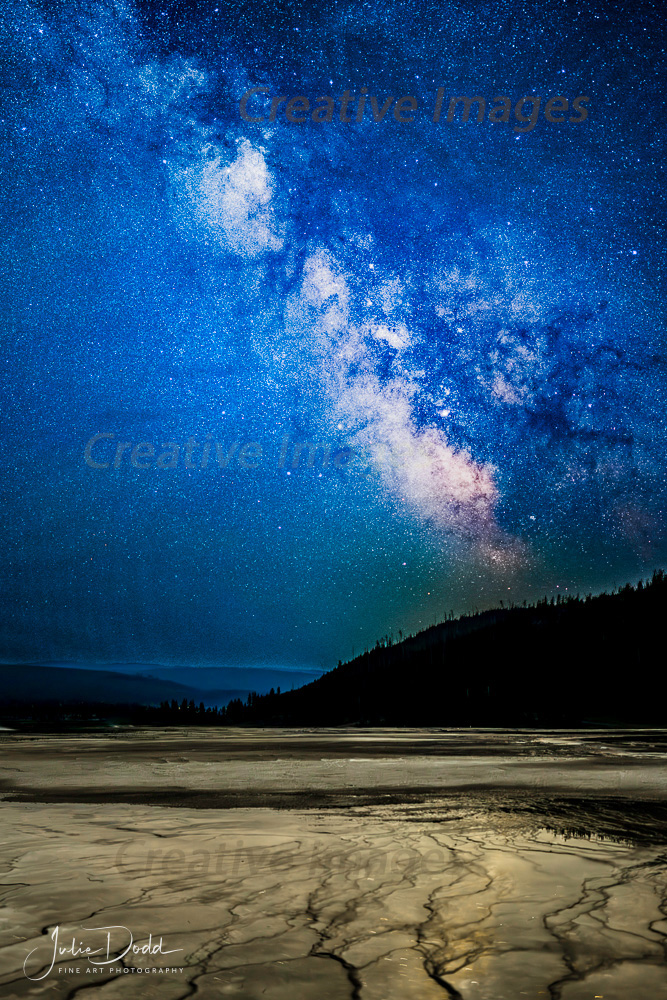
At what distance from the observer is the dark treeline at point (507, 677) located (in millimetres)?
98875

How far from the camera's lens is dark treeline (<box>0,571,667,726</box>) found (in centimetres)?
9888

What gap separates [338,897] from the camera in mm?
4457

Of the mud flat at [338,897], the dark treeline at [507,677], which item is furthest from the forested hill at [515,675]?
the mud flat at [338,897]

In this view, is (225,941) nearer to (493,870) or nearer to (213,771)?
(493,870)

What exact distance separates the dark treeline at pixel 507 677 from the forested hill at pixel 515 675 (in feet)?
0.67

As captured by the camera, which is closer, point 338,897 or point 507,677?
point 338,897

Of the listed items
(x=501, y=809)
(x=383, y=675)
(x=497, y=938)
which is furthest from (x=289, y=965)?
(x=383, y=675)

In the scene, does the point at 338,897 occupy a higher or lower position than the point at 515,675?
lower

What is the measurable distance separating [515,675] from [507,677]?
142cm
